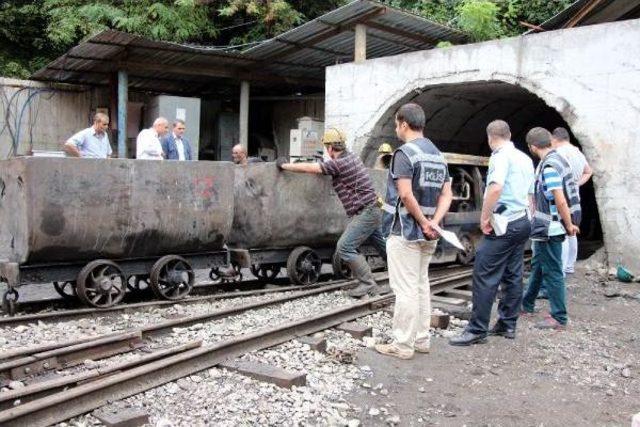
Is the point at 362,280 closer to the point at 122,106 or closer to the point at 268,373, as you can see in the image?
the point at 268,373

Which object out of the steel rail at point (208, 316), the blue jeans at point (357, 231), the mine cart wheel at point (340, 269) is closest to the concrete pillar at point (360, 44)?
the mine cart wheel at point (340, 269)

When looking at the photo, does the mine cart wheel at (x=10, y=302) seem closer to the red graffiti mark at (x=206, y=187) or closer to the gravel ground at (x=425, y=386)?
the gravel ground at (x=425, y=386)

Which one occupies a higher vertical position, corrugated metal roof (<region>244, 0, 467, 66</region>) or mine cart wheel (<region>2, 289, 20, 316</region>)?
corrugated metal roof (<region>244, 0, 467, 66</region>)

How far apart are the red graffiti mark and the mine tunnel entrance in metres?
5.82

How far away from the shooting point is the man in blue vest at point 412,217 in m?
4.95

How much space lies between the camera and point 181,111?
619 inches

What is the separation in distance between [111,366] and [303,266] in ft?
13.7

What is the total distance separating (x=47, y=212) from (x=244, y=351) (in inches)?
103

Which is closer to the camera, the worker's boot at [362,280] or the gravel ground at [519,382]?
the gravel ground at [519,382]

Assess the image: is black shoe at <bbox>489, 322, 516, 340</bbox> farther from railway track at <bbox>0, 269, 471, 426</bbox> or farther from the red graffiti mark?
the red graffiti mark

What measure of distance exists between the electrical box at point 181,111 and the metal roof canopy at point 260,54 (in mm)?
694

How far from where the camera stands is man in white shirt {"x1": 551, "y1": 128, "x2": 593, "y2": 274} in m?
7.85

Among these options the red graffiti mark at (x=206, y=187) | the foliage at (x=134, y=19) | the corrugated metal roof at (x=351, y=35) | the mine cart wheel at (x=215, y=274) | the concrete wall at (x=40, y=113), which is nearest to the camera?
the red graffiti mark at (x=206, y=187)

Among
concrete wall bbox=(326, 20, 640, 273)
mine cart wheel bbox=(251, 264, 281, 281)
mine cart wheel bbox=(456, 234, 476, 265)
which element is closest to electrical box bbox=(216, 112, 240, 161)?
concrete wall bbox=(326, 20, 640, 273)
